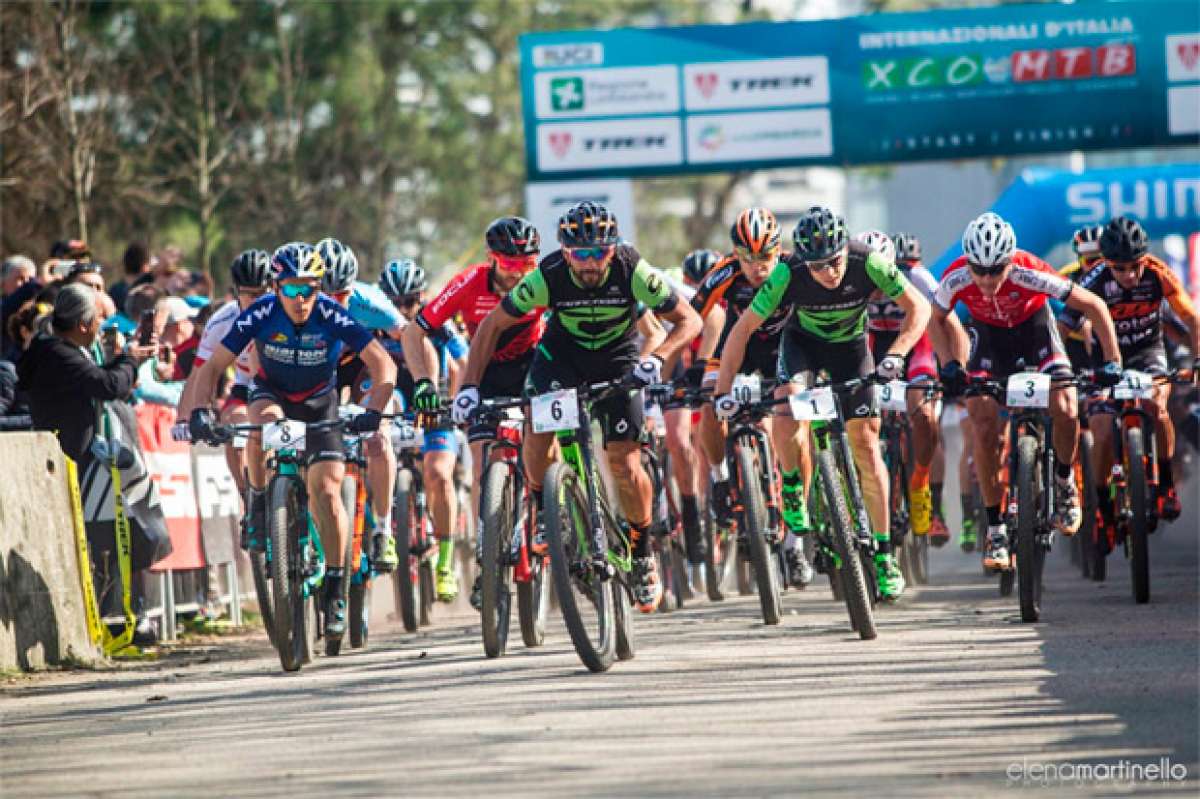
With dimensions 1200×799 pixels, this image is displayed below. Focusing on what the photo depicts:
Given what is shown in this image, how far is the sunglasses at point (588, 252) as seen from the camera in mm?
11109

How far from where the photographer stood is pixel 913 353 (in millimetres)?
16094

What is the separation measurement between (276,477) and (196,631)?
4.03 metres

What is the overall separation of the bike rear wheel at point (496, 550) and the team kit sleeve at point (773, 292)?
64.6 inches

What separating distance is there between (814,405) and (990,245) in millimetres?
2030

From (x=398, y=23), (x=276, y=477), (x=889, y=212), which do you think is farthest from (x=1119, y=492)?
(x=889, y=212)

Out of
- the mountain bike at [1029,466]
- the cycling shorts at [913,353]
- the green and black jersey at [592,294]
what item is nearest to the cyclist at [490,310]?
the green and black jersey at [592,294]

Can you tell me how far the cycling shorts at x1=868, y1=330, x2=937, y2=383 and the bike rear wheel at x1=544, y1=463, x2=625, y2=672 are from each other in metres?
5.26

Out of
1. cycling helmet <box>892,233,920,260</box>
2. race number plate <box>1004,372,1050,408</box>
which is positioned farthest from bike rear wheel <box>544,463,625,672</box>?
cycling helmet <box>892,233,920,260</box>

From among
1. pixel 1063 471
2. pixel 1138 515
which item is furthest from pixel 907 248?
pixel 1138 515

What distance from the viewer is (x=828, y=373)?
40.7ft

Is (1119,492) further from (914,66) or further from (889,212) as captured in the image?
(889,212)

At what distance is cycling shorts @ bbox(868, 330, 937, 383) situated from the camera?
1570 cm

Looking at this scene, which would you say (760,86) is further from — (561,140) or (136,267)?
(136,267)

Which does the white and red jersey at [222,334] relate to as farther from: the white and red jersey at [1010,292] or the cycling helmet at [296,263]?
the white and red jersey at [1010,292]
